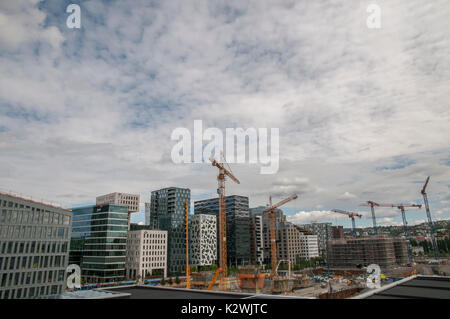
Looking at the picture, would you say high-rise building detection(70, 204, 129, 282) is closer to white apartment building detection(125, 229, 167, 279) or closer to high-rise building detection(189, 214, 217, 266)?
white apartment building detection(125, 229, 167, 279)

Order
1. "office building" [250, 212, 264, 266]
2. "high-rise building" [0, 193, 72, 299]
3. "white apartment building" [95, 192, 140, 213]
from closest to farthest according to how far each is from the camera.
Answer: "high-rise building" [0, 193, 72, 299] < "white apartment building" [95, 192, 140, 213] < "office building" [250, 212, 264, 266]

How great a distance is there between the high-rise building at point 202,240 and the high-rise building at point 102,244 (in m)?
38.3

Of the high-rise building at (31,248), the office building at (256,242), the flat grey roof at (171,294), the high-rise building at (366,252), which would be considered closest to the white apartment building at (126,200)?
the office building at (256,242)

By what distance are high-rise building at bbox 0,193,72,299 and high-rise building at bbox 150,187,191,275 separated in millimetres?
63533

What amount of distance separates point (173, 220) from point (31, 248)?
246ft

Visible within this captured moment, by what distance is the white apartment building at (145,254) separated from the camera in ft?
364

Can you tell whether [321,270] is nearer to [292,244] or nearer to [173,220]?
[292,244]

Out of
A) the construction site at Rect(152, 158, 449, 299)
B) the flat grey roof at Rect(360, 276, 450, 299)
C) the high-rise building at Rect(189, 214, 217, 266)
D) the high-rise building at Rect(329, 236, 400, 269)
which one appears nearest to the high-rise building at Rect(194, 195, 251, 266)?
the construction site at Rect(152, 158, 449, 299)

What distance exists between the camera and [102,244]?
10381cm

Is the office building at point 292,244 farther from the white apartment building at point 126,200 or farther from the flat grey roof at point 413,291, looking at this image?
the flat grey roof at point 413,291

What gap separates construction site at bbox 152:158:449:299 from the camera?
302 ft
